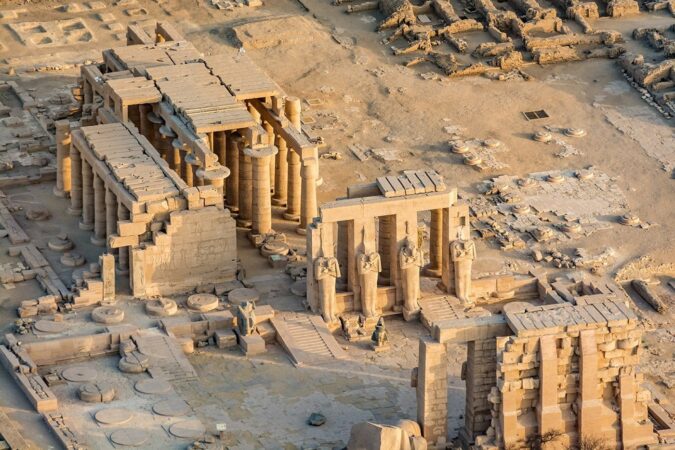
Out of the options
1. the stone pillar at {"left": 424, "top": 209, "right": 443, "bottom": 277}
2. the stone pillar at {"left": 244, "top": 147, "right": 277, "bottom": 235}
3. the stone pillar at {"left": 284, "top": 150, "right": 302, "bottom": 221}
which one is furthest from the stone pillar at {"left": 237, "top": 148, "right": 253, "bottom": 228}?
the stone pillar at {"left": 424, "top": 209, "right": 443, "bottom": 277}

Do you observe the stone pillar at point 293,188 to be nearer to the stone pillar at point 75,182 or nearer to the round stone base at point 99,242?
the round stone base at point 99,242

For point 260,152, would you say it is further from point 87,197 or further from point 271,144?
point 87,197

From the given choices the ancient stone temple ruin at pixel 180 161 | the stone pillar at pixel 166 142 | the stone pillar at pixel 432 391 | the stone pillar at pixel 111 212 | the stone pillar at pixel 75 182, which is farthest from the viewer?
the stone pillar at pixel 75 182

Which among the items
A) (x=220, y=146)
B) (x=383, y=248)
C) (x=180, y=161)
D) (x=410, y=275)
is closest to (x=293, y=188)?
(x=220, y=146)

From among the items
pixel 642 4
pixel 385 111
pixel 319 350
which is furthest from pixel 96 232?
pixel 642 4

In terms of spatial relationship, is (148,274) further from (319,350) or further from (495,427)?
(495,427)

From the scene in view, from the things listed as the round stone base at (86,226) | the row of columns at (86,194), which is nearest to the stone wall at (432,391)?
the row of columns at (86,194)
